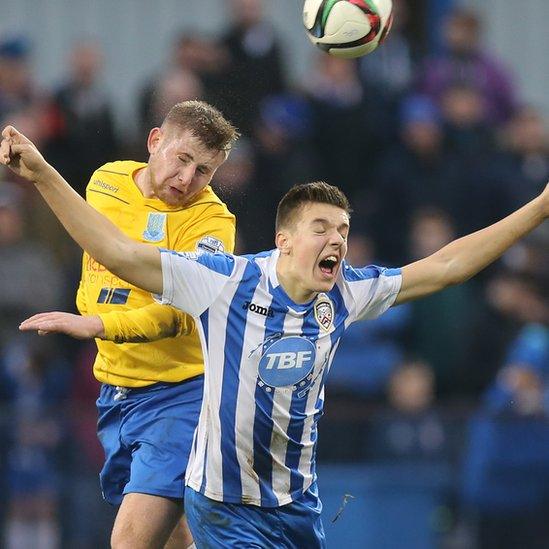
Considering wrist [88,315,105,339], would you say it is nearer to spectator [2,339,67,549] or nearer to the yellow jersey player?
the yellow jersey player

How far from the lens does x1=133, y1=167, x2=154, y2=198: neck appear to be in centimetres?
706

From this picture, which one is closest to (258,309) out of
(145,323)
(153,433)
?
(145,323)

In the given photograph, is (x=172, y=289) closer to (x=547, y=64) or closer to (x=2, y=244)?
(x=2, y=244)

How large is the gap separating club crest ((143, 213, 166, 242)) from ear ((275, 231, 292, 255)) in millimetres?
591

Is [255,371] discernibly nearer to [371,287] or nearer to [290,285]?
[290,285]

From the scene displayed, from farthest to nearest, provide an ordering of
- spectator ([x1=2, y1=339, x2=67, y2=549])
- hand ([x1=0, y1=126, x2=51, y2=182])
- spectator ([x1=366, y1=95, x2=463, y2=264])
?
spectator ([x1=366, y1=95, x2=463, y2=264]) < spectator ([x1=2, y1=339, x2=67, y2=549]) < hand ([x1=0, y1=126, x2=51, y2=182])

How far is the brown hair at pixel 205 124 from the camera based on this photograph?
269 inches

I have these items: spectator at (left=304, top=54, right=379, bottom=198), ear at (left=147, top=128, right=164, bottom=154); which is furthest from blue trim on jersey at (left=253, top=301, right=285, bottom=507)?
spectator at (left=304, top=54, right=379, bottom=198)

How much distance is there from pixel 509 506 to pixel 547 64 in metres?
5.98

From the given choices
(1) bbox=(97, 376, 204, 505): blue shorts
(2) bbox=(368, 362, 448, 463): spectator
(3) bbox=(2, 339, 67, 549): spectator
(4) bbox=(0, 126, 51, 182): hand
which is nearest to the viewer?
(4) bbox=(0, 126, 51, 182): hand

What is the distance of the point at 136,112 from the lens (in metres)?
13.4

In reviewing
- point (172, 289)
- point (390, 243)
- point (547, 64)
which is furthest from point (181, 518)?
point (547, 64)

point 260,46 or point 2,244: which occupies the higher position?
point 260,46

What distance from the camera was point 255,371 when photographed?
21.5ft
